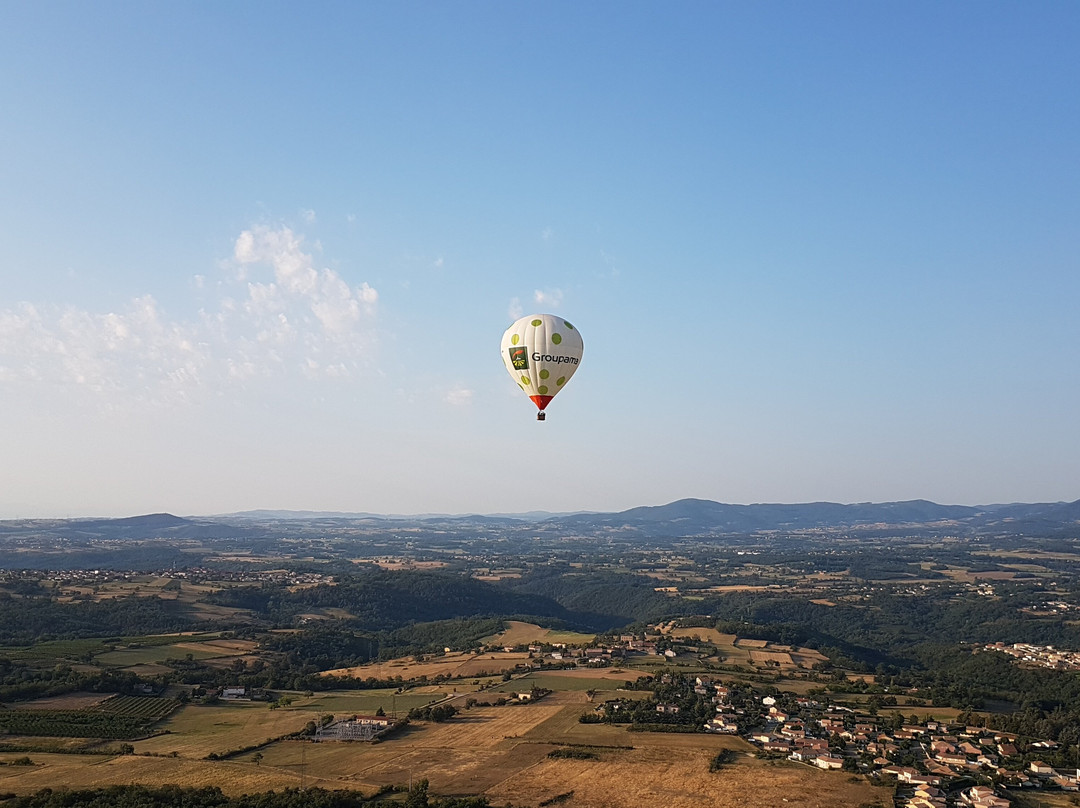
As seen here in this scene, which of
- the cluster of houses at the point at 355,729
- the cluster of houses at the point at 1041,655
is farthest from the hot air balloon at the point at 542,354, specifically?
the cluster of houses at the point at 1041,655

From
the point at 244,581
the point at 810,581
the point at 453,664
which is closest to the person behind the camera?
the point at 453,664

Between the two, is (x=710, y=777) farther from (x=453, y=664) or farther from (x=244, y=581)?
(x=244, y=581)

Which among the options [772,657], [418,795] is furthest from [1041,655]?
[418,795]

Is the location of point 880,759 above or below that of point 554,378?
below

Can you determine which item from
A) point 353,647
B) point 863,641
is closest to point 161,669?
point 353,647

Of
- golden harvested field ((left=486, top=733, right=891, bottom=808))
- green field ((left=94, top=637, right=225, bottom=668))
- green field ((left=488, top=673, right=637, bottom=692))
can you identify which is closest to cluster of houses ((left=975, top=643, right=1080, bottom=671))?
green field ((left=488, top=673, right=637, bottom=692))

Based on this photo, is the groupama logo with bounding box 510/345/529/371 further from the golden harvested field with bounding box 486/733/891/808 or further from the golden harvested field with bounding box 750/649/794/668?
the golden harvested field with bounding box 750/649/794/668
